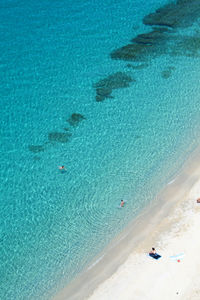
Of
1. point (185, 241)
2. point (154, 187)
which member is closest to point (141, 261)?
point (185, 241)

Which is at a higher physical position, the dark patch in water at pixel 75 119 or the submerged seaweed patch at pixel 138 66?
the submerged seaweed patch at pixel 138 66

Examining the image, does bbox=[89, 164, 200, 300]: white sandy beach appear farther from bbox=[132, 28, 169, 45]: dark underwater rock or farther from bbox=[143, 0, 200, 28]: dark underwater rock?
bbox=[143, 0, 200, 28]: dark underwater rock

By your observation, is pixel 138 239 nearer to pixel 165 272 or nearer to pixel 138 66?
pixel 165 272

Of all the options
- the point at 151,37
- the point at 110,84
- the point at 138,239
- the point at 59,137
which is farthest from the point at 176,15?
the point at 138,239

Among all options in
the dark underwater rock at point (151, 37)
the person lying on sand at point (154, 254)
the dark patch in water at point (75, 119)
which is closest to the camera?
the person lying on sand at point (154, 254)

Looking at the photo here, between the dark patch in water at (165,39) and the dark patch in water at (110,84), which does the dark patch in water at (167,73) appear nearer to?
the dark patch in water at (165,39)

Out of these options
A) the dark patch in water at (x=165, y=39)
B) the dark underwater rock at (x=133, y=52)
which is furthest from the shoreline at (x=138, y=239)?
the dark patch in water at (x=165, y=39)
